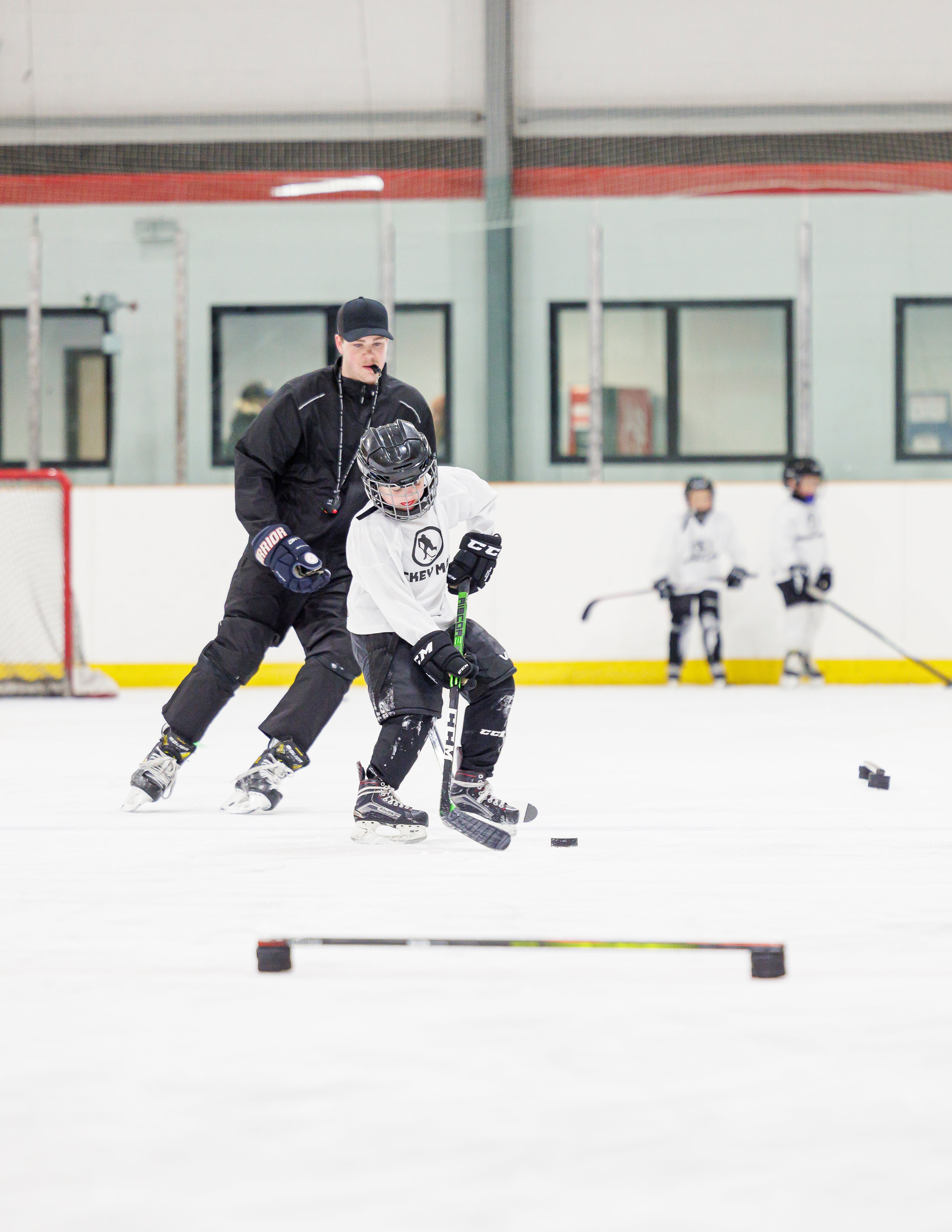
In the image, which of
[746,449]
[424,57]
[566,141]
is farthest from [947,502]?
[424,57]

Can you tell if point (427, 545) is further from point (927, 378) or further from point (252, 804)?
point (927, 378)

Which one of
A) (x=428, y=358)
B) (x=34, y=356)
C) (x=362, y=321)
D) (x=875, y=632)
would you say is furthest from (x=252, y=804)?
(x=428, y=358)

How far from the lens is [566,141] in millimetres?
9438

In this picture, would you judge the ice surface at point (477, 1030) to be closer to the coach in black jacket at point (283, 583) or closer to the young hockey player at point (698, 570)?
the coach in black jacket at point (283, 583)

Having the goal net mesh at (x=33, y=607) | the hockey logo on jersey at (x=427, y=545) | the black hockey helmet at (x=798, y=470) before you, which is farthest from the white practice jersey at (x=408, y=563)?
the black hockey helmet at (x=798, y=470)

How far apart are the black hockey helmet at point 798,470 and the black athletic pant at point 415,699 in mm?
5039

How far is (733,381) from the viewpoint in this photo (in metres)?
9.11

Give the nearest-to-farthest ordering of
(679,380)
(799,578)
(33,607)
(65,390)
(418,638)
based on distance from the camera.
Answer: (418,638) → (33,607) → (799,578) → (65,390) → (679,380)

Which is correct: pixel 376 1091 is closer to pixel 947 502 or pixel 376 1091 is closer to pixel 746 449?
pixel 947 502

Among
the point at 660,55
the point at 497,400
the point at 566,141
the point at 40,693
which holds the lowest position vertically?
the point at 40,693

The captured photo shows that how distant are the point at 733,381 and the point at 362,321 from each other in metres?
6.32

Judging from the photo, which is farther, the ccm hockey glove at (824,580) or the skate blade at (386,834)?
the ccm hockey glove at (824,580)

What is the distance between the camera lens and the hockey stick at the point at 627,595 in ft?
25.4

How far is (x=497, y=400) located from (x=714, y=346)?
1435 millimetres
